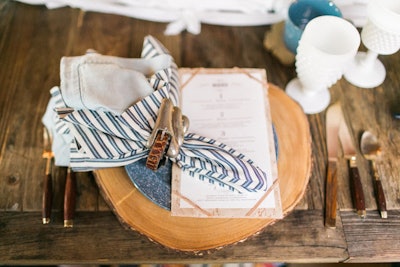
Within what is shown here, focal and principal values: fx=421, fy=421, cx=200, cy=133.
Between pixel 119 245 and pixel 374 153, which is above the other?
pixel 374 153

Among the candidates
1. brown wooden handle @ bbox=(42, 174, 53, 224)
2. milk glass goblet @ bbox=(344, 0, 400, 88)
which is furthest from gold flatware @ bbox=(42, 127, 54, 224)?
milk glass goblet @ bbox=(344, 0, 400, 88)

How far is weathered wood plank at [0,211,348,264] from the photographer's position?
0.63 meters

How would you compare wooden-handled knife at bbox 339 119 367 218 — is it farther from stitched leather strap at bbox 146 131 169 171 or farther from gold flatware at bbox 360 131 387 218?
stitched leather strap at bbox 146 131 169 171

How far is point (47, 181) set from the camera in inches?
26.2

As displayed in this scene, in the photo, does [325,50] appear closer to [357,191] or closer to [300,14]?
[300,14]

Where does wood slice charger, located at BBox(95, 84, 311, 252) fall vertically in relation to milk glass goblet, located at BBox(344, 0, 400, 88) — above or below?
below

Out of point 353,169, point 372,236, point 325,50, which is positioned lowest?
point 372,236

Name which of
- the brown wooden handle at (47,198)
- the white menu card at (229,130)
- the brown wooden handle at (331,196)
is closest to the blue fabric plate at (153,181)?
the white menu card at (229,130)

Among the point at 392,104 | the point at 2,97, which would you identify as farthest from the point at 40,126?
the point at 392,104

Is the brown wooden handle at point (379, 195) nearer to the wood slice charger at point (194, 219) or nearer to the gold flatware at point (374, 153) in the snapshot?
the gold flatware at point (374, 153)

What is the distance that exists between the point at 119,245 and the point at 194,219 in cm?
12

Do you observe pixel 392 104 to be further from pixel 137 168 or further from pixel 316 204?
pixel 137 168

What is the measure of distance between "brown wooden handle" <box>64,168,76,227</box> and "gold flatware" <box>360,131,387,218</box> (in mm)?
483

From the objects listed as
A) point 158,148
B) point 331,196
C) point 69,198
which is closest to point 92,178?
point 69,198
